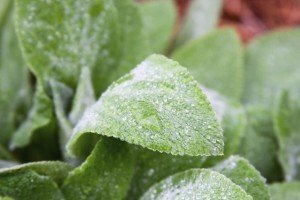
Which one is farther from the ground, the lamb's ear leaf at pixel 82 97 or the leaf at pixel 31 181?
the lamb's ear leaf at pixel 82 97

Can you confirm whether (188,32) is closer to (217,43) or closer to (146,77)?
(217,43)

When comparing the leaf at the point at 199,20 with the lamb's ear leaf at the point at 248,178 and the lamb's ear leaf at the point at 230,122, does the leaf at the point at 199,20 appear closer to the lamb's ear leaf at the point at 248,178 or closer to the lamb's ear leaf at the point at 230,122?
the lamb's ear leaf at the point at 230,122

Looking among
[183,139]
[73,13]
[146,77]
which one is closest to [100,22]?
[73,13]

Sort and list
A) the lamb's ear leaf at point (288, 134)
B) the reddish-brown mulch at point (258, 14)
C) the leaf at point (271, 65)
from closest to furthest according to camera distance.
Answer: the lamb's ear leaf at point (288, 134), the leaf at point (271, 65), the reddish-brown mulch at point (258, 14)

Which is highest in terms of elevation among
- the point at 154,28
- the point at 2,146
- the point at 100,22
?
the point at 100,22

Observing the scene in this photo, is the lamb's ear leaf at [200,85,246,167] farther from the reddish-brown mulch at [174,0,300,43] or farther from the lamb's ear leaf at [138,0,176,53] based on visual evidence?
the reddish-brown mulch at [174,0,300,43]

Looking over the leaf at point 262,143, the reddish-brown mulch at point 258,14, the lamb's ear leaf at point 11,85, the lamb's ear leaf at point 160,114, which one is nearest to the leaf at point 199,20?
the reddish-brown mulch at point 258,14

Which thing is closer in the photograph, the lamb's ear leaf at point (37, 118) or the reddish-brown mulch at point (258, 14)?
the lamb's ear leaf at point (37, 118)

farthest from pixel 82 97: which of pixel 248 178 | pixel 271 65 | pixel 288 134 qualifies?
pixel 271 65
